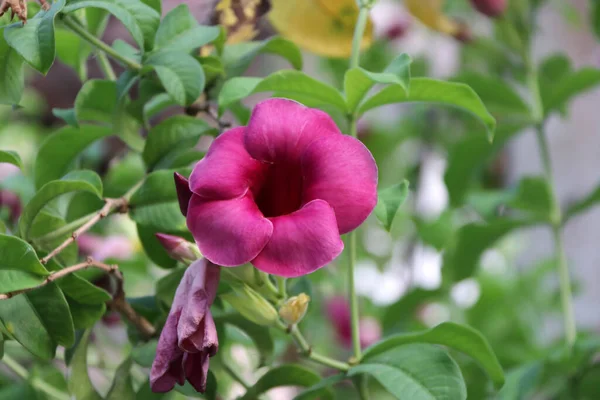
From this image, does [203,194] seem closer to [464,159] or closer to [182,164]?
[182,164]

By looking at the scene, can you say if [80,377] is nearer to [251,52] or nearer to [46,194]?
[46,194]

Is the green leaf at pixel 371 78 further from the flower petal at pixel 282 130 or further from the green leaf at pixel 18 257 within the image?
the green leaf at pixel 18 257

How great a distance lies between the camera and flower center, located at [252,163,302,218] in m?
0.41

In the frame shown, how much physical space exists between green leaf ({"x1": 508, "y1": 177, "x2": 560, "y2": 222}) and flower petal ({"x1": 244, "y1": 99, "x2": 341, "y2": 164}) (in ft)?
1.49

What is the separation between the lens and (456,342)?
466 mm

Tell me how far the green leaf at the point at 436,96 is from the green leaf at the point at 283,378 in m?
0.18

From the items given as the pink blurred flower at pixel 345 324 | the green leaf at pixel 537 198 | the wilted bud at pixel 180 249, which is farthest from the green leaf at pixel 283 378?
the pink blurred flower at pixel 345 324

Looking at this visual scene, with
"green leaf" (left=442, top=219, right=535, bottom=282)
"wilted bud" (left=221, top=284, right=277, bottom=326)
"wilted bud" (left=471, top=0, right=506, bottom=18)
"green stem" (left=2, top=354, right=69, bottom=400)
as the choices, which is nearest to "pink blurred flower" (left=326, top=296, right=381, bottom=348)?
"green leaf" (left=442, top=219, right=535, bottom=282)

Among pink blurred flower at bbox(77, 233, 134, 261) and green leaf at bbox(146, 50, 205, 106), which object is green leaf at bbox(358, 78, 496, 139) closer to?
green leaf at bbox(146, 50, 205, 106)

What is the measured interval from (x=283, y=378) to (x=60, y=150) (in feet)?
0.76

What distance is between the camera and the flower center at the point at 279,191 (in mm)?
413

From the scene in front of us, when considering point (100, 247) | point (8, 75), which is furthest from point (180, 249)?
point (100, 247)

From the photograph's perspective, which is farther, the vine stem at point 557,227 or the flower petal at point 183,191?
the vine stem at point 557,227

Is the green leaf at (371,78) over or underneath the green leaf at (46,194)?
over
